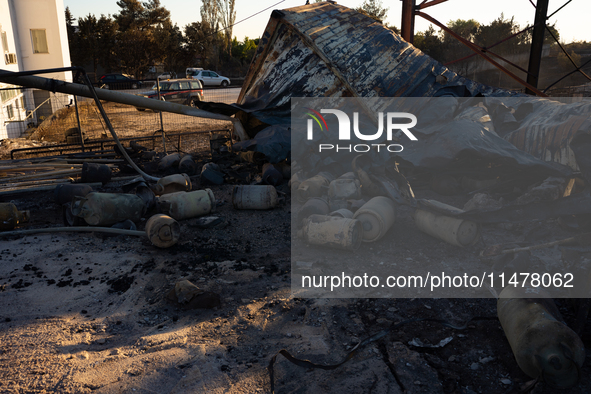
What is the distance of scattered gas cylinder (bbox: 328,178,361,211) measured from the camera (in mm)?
6543

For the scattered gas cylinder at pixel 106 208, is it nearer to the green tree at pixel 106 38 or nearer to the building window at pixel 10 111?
the building window at pixel 10 111

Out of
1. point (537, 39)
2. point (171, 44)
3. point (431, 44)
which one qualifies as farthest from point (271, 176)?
point (171, 44)

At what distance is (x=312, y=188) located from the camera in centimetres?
687

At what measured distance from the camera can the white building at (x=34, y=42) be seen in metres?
15.4

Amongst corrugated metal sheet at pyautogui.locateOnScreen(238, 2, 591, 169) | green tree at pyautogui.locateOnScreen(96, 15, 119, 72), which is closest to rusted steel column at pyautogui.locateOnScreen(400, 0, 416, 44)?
corrugated metal sheet at pyautogui.locateOnScreen(238, 2, 591, 169)

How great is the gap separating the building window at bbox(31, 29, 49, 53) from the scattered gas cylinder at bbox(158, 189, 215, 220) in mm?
16768

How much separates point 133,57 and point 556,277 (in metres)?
35.8

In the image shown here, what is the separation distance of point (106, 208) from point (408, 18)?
373 inches

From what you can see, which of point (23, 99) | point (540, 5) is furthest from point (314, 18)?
point (23, 99)

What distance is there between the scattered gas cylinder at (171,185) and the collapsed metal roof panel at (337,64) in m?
3.17

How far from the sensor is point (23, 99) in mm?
15602

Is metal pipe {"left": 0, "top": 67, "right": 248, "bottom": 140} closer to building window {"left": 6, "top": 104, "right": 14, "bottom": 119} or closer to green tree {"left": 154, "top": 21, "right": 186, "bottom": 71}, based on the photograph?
building window {"left": 6, "top": 104, "right": 14, "bottom": 119}

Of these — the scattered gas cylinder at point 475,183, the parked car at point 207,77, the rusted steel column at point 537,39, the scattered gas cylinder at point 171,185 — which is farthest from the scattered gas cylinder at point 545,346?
the parked car at point 207,77

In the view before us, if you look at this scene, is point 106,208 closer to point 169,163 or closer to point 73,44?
point 169,163
